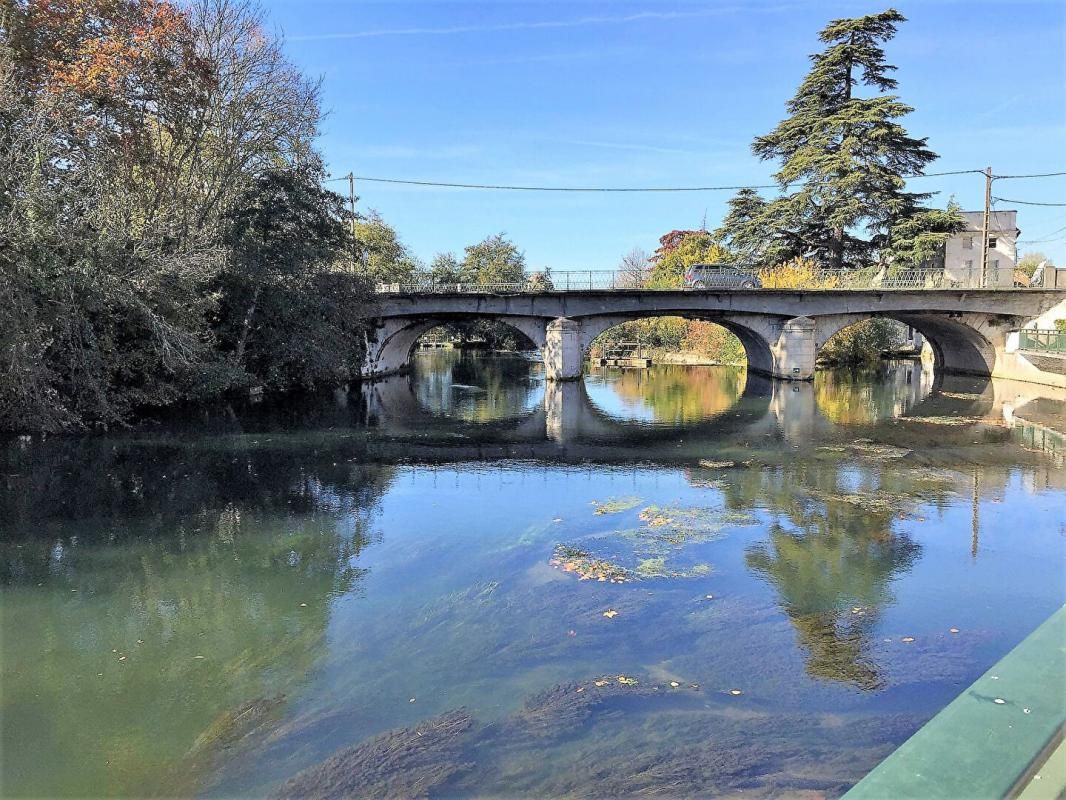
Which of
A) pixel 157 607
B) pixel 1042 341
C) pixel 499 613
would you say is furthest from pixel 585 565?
pixel 1042 341

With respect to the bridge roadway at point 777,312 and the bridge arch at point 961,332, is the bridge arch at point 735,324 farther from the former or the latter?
the bridge arch at point 961,332

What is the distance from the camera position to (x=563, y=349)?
37.9 meters

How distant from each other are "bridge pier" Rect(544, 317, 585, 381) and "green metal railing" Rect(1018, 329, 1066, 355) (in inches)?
846

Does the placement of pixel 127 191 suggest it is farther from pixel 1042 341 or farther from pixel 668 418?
pixel 1042 341

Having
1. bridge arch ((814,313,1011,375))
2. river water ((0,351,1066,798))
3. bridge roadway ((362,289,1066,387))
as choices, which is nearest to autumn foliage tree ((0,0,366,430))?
river water ((0,351,1066,798))

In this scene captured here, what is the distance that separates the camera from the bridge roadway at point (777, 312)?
36156 millimetres

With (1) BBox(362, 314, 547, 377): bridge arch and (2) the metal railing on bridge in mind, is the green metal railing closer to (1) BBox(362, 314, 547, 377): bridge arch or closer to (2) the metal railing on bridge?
(2) the metal railing on bridge

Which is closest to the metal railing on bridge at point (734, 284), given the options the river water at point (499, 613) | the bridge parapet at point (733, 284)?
the bridge parapet at point (733, 284)

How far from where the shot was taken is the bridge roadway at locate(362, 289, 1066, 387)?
36.2 m

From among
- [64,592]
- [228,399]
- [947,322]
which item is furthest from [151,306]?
[947,322]

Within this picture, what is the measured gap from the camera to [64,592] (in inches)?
317

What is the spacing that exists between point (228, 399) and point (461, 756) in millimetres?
24706

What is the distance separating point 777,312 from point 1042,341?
11662 mm

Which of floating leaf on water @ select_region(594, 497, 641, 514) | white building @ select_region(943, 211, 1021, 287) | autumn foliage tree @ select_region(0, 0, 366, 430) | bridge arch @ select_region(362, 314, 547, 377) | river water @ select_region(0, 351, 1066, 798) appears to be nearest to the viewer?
river water @ select_region(0, 351, 1066, 798)
